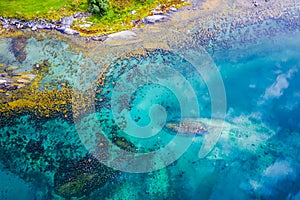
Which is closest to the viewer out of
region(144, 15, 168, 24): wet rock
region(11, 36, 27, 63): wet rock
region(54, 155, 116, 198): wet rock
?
region(54, 155, 116, 198): wet rock

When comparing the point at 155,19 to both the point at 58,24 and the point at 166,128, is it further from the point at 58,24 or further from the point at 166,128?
the point at 166,128

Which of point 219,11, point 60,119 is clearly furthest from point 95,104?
point 219,11

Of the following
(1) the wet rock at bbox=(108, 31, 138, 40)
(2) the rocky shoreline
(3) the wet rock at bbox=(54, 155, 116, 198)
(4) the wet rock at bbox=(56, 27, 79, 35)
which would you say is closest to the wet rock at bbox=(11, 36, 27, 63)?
(2) the rocky shoreline

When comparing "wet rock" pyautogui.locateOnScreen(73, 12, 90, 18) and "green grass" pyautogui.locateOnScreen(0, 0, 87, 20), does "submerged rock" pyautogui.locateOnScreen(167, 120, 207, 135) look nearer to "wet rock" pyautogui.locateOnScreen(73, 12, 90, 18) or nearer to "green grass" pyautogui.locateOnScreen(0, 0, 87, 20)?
"wet rock" pyautogui.locateOnScreen(73, 12, 90, 18)

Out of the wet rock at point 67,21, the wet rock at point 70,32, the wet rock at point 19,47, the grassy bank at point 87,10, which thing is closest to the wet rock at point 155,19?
the grassy bank at point 87,10

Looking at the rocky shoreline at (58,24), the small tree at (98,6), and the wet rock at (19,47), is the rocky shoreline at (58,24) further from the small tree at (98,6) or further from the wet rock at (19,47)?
the wet rock at (19,47)

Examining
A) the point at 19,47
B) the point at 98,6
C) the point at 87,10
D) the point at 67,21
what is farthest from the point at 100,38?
the point at 19,47
